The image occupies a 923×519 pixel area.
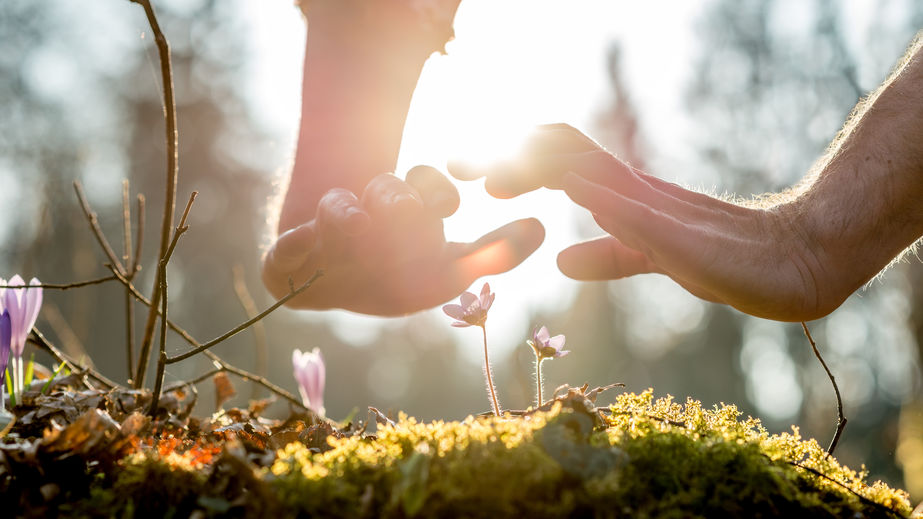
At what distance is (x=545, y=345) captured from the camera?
53.7 inches

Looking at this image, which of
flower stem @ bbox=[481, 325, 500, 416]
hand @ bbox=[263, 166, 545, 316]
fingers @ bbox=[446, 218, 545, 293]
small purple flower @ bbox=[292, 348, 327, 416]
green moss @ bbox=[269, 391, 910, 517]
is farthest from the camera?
small purple flower @ bbox=[292, 348, 327, 416]

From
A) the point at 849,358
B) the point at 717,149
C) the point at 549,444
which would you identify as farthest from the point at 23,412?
the point at 849,358

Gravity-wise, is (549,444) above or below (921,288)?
below

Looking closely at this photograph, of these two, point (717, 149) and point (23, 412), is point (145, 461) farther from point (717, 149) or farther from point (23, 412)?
point (717, 149)

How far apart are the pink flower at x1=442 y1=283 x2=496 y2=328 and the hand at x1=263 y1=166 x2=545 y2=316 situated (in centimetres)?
42

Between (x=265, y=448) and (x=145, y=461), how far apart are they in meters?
0.27

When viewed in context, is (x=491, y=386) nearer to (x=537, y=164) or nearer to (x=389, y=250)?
(x=537, y=164)

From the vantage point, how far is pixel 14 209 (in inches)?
350

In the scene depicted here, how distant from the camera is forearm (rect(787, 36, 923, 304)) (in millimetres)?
1497

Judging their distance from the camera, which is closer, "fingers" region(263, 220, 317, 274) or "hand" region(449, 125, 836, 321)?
"hand" region(449, 125, 836, 321)

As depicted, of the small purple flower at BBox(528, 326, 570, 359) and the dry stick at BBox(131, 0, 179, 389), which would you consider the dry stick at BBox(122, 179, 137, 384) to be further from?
the small purple flower at BBox(528, 326, 570, 359)

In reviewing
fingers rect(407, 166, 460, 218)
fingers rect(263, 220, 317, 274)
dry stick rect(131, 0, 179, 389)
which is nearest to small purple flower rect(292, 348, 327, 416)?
fingers rect(263, 220, 317, 274)

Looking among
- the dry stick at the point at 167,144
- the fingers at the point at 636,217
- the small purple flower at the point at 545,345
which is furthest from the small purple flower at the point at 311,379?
the fingers at the point at 636,217

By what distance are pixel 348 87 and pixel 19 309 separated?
154cm
